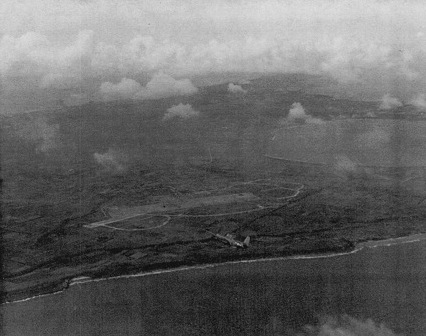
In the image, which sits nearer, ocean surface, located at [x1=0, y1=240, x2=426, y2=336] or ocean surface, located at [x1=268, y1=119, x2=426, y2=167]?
ocean surface, located at [x1=0, y1=240, x2=426, y2=336]

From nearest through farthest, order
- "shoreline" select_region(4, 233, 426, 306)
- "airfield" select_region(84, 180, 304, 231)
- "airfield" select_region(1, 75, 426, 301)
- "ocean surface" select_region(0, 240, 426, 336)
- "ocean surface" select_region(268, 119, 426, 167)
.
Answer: "ocean surface" select_region(0, 240, 426, 336)
"shoreline" select_region(4, 233, 426, 306)
"airfield" select_region(1, 75, 426, 301)
"airfield" select_region(84, 180, 304, 231)
"ocean surface" select_region(268, 119, 426, 167)

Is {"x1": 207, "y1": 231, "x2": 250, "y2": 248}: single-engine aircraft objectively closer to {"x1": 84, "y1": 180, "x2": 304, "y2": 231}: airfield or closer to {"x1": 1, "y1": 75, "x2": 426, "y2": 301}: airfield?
{"x1": 1, "y1": 75, "x2": 426, "y2": 301}: airfield

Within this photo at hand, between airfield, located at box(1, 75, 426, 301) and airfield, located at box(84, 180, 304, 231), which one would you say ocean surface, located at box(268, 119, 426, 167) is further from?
airfield, located at box(84, 180, 304, 231)

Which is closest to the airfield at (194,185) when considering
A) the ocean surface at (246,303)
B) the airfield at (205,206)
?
the airfield at (205,206)

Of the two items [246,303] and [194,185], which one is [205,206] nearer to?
[194,185]

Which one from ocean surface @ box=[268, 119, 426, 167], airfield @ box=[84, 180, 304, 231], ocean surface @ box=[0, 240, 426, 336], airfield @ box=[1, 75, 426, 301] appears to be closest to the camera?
ocean surface @ box=[0, 240, 426, 336]

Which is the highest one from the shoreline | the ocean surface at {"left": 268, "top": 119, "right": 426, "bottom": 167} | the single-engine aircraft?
the ocean surface at {"left": 268, "top": 119, "right": 426, "bottom": 167}

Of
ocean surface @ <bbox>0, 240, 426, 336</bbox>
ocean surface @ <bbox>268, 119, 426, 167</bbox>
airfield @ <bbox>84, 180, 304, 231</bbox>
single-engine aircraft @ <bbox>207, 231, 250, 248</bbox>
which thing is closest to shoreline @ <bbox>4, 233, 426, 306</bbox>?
ocean surface @ <bbox>0, 240, 426, 336</bbox>

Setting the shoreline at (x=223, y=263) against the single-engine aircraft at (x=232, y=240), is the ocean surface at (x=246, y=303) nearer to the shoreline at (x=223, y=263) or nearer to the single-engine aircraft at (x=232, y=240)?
the shoreline at (x=223, y=263)

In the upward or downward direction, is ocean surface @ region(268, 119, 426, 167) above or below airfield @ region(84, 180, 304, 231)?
above
